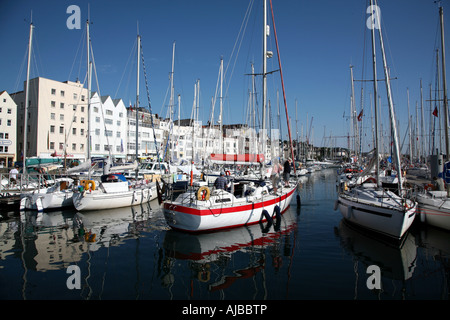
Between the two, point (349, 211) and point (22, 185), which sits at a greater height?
point (22, 185)

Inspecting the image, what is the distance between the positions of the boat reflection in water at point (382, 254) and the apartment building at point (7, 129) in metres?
54.0

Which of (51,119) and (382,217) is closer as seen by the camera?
(382,217)

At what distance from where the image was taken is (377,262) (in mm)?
9703

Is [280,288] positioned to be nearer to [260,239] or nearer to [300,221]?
[260,239]

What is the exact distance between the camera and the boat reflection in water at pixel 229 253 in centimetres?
822

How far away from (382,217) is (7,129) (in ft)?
187

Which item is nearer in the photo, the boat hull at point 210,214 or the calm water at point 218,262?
the calm water at point 218,262

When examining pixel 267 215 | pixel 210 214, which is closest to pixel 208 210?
pixel 210 214

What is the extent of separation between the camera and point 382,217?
12.0 meters

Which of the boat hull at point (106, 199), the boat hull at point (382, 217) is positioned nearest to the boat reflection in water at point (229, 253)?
the boat hull at point (382, 217)

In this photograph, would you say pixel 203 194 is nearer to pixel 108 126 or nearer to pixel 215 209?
pixel 215 209

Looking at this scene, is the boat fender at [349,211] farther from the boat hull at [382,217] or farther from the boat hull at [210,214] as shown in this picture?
the boat hull at [210,214]
